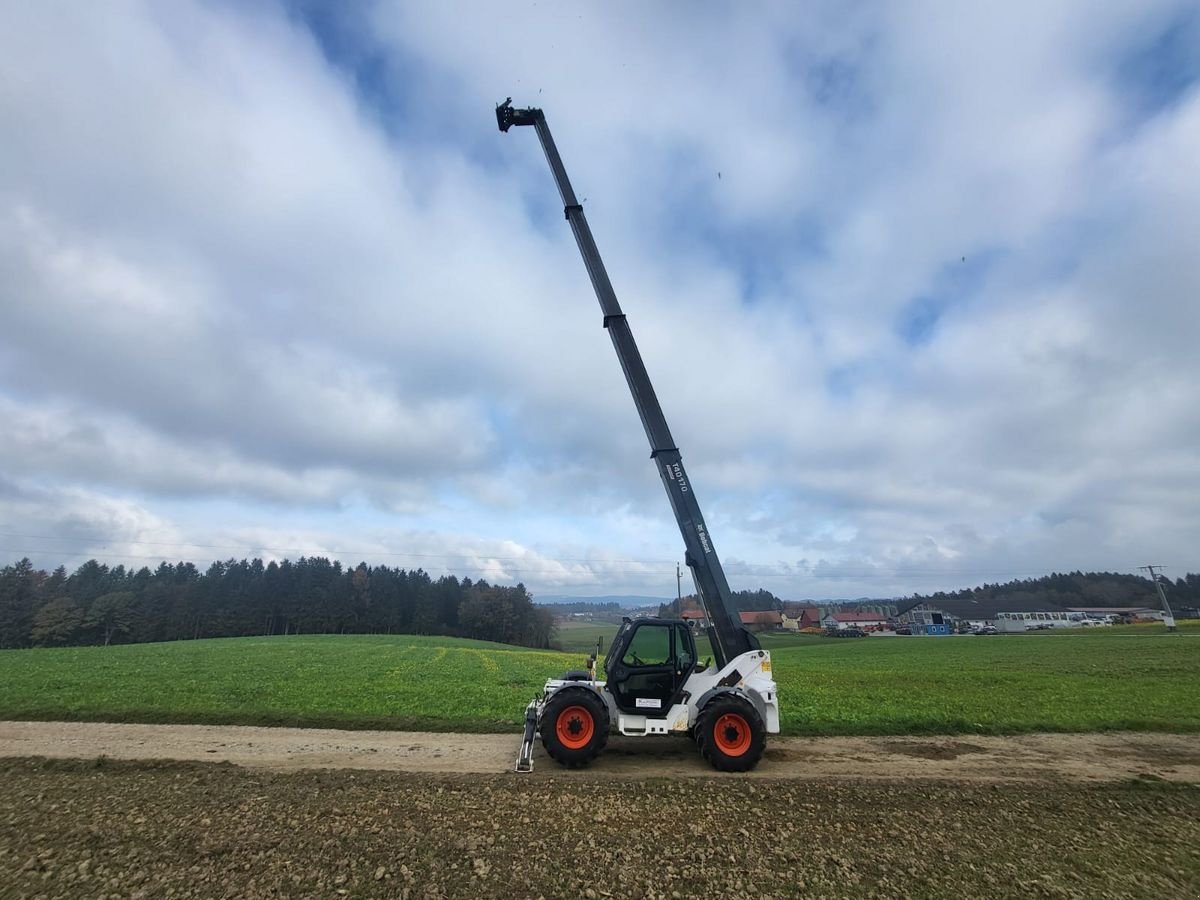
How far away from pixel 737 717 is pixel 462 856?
554cm

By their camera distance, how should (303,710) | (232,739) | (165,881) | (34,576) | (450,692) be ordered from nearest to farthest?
(165,881)
(232,739)
(303,710)
(450,692)
(34,576)

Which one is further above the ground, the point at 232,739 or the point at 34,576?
the point at 34,576

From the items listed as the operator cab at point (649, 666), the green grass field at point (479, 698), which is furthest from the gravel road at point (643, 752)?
the operator cab at point (649, 666)

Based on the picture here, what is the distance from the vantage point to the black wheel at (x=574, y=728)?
9.84 metres

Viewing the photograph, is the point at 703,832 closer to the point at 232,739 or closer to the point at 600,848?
the point at 600,848

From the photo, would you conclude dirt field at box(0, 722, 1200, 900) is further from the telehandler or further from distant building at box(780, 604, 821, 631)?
distant building at box(780, 604, 821, 631)

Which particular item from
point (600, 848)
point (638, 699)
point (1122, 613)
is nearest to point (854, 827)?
point (600, 848)

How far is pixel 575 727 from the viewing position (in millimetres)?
10047

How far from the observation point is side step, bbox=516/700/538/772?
9.66 m

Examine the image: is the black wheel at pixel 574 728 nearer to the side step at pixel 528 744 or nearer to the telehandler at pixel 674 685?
the telehandler at pixel 674 685

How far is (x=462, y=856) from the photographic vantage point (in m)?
6.28

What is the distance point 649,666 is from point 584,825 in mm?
3911

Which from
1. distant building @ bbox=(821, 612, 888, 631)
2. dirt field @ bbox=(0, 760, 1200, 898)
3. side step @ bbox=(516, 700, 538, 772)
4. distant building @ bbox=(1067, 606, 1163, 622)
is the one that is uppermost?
distant building @ bbox=(1067, 606, 1163, 622)

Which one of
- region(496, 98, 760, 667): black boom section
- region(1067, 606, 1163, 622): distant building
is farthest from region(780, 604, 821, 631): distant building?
region(496, 98, 760, 667): black boom section
